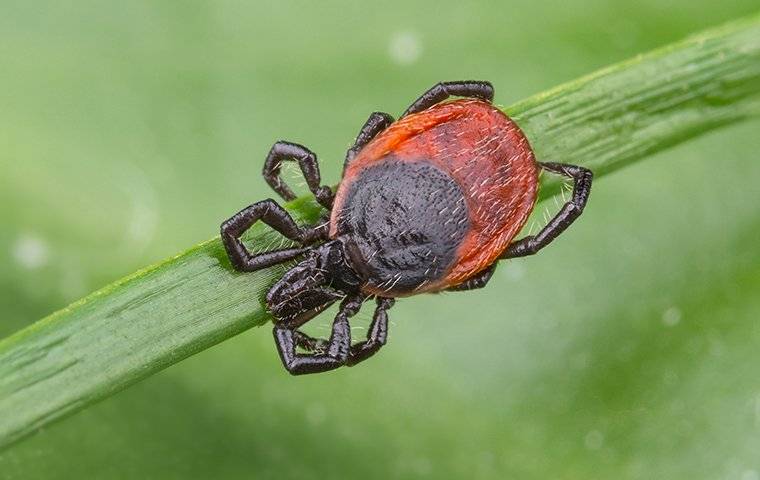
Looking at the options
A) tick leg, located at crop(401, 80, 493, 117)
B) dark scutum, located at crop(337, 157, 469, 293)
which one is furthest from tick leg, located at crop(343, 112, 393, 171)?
dark scutum, located at crop(337, 157, 469, 293)

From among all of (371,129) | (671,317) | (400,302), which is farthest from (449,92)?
(671,317)

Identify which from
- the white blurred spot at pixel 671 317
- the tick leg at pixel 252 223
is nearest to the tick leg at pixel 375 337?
the tick leg at pixel 252 223

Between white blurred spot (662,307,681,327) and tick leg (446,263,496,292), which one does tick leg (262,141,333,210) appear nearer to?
tick leg (446,263,496,292)

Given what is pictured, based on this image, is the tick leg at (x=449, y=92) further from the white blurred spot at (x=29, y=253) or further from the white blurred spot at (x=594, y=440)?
the white blurred spot at (x=29, y=253)

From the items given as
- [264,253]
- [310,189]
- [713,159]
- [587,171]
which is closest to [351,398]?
[310,189]

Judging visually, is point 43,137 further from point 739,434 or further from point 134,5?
point 739,434

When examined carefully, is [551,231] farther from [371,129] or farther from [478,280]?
[371,129]
